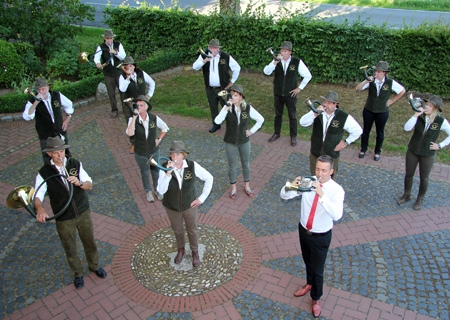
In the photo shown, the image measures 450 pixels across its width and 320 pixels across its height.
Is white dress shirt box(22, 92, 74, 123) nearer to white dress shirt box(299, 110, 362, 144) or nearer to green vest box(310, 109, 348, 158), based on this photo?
white dress shirt box(299, 110, 362, 144)

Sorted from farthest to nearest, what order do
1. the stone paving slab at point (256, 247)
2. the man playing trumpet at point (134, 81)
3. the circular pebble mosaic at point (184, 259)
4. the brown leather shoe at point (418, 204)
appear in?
the man playing trumpet at point (134, 81), the brown leather shoe at point (418, 204), the circular pebble mosaic at point (184, 259), the stone paving slab at point (256, 247)

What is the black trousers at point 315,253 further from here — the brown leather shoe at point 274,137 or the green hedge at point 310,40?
the green hedge at point 310,40

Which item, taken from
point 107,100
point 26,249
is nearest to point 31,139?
point 107,100

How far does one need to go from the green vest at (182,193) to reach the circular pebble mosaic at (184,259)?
3.62 feet

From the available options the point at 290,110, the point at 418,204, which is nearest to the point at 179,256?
the point at 418,204

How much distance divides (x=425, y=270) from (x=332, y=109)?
9.41 feet

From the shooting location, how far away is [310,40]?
12555mm

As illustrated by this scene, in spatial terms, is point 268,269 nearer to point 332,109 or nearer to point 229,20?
point 332,109

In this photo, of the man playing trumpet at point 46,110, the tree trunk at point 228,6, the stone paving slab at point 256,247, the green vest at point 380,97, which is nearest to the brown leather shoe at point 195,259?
the stone paving slab at point 256,247

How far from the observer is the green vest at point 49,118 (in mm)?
7788


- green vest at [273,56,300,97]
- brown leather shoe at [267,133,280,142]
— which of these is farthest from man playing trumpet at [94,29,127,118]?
brown leather shoe at [267,133,280,142]

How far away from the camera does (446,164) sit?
Result: 9008 millimetres

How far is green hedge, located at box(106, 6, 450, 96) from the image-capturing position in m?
11.6

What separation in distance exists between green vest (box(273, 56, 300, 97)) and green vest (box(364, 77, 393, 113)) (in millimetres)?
1688
